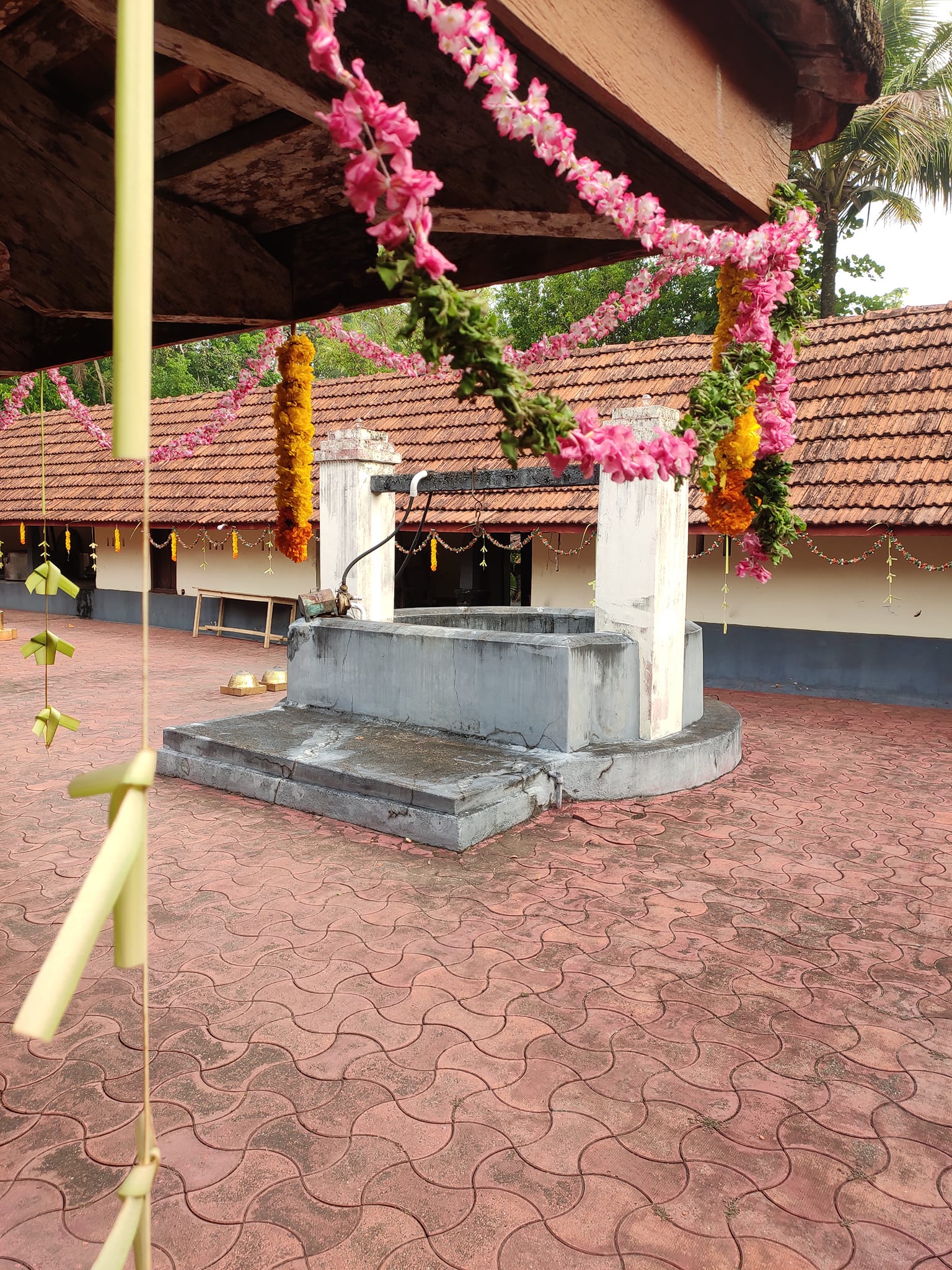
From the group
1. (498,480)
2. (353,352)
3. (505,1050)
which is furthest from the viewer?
(353,352)

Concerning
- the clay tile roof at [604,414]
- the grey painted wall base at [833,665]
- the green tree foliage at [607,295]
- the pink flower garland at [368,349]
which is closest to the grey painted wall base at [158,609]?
the clay tile roof at [604,414]

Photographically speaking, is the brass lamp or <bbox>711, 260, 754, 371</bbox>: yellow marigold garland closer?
<bbox>711, 260, 754, 371</bbox>: yellow marigold garland

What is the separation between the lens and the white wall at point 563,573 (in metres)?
12.2

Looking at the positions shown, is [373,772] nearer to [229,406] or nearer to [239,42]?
[239,42]

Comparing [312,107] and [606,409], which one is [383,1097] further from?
[606,409]

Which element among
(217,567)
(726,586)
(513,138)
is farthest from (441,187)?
(217,567)

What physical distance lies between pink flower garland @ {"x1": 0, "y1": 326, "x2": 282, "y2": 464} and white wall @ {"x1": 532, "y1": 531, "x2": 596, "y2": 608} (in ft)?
15.8

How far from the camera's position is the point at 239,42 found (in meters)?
1.66

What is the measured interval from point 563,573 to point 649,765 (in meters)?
6.79

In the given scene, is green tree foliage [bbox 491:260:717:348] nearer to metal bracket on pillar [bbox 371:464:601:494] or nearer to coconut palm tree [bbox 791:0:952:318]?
coconut palm tree [bbox 791:0:952:318]

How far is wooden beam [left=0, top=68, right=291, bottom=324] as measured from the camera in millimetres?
2469

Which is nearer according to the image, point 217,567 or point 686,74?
point 686,74

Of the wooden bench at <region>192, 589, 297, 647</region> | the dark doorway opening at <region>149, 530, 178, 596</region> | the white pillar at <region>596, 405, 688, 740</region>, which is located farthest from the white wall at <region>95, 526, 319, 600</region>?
the white pillar at <region>596, 405, 688, 740</region>

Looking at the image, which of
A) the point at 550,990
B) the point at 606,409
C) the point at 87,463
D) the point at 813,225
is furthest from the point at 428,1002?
the point at 87,463
